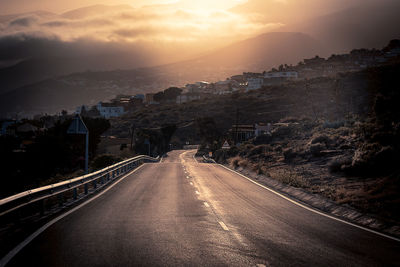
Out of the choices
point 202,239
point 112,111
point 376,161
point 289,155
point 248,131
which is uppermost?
point 112,111

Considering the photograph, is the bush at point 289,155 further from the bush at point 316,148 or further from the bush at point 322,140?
the bush at point 316,148

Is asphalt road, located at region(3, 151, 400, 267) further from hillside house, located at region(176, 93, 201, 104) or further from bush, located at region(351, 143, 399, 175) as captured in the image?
hillside house, located at region(176, 93, 201, 104)

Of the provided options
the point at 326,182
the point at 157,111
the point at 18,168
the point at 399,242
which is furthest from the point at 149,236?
the point at 157,111

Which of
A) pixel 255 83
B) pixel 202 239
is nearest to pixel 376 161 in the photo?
pixel 202 239

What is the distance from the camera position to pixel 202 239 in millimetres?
8391

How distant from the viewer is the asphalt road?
6.78m

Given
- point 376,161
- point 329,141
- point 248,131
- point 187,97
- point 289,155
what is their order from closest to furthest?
point 376,161 → point 329,141 → point 289,155 → point 248,131 → point 187,97

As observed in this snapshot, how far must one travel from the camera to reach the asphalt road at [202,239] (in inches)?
267

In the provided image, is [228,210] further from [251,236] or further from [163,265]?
[163,265]

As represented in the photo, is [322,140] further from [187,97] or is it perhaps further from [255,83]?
[187,97]

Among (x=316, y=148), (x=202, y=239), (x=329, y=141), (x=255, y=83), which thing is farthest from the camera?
(x=255, y=83)

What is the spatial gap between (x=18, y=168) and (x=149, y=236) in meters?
49.1

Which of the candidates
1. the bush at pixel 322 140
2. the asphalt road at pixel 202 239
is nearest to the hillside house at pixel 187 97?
the bush at pixel 322 140

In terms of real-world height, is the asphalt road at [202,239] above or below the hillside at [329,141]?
below
